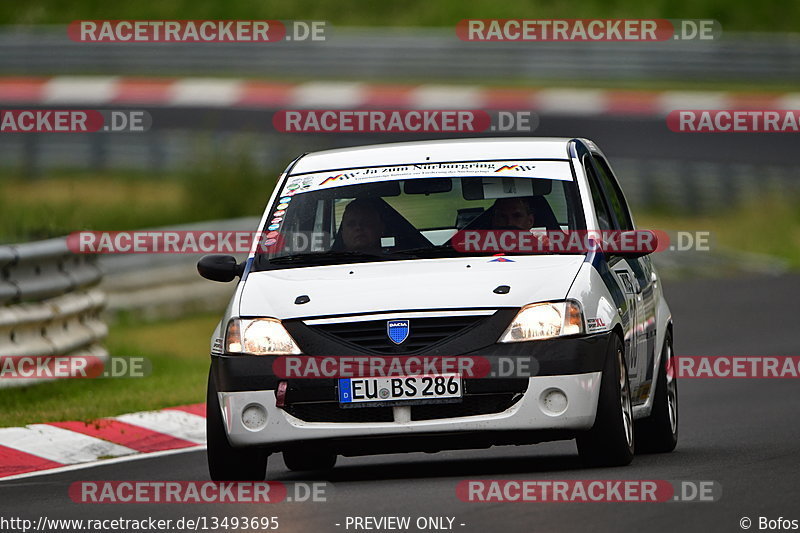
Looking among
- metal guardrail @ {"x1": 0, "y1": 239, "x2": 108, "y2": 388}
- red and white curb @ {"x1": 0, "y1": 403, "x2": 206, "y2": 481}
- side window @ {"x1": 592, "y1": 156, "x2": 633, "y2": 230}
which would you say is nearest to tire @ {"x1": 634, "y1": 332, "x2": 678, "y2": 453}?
side window @ {"x1": 592, "y1": 156, "x2": 633, "y2": 230}

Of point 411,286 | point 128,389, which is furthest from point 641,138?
point 411,286

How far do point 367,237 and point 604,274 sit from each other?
4.17 feet

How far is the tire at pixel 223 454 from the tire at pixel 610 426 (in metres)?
1.61

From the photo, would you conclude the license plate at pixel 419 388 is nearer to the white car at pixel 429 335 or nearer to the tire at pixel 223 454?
the white car at pixel 429 335

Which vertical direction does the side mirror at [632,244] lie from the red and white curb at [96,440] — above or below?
above

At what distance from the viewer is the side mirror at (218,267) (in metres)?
10.4

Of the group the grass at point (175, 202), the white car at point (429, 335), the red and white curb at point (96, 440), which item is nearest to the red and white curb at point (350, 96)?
the grass at point (175, 202)

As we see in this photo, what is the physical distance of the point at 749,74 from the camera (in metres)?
36.8

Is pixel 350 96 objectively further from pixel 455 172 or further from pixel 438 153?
pixel 455 172

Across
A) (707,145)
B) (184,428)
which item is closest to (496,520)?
(184,428)

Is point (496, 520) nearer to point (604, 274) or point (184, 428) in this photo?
point (604, 274)

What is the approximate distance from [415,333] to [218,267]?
151 cm

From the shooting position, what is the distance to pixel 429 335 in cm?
937

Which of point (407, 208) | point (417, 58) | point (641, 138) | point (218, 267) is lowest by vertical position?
point (218, 267)
